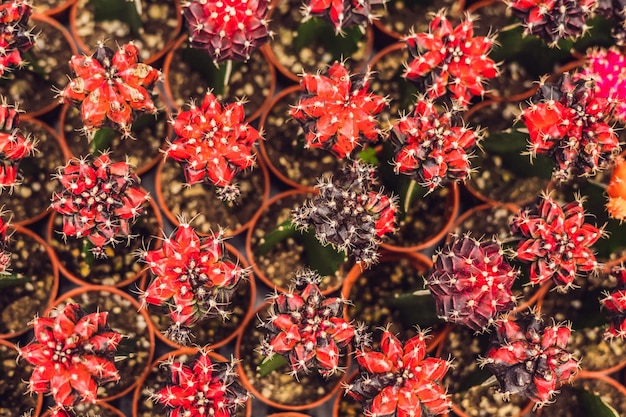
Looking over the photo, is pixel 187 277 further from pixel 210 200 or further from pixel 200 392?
pixel 210 200

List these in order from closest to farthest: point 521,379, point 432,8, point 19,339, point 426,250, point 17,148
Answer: point 521,379 → point 17,148 → point 19,339 → point 426,250 → point 432,8

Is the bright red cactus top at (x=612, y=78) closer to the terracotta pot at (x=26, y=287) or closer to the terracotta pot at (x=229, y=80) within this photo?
the terracotta pot at (x=229, y=80)

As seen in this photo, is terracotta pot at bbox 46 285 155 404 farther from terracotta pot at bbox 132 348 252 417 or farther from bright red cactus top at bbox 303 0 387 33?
bright red cactus top at bbox 303 0 387 33

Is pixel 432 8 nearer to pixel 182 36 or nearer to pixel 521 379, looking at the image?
pixel 182 36

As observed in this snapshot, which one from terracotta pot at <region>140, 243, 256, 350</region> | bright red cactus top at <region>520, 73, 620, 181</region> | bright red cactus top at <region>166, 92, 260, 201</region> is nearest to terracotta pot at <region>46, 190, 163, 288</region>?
terracotta pot at <region>140, 243, 256, 350</region>

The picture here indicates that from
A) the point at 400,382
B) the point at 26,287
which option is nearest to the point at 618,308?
the point at 400,382

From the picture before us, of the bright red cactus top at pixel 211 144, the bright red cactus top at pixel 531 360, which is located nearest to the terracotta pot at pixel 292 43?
the bright red cactus top at pixel 211 144

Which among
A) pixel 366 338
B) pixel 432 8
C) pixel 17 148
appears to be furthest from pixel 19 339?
pixel 432 8
